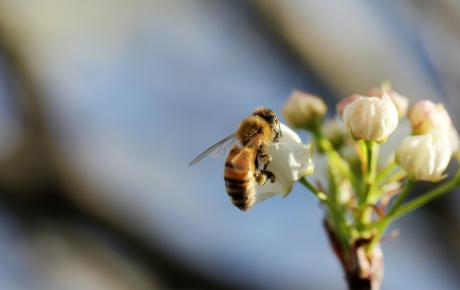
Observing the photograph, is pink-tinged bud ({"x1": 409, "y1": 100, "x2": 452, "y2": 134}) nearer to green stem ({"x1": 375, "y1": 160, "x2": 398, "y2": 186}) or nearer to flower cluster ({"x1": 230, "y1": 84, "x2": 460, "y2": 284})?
flower cluster ({"x1": 230, "y1": 84, "x2": 460, "y2": 284})

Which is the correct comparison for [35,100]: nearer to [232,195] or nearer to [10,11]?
[10,11]

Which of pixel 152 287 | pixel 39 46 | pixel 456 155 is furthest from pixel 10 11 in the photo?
pixel 456 155

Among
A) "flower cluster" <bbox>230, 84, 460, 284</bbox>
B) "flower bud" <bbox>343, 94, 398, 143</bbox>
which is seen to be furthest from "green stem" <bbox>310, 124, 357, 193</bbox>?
"flower bud" <bbox>343, 94, 398, 143</bbox>

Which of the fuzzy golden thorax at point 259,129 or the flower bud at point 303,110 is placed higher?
the flower bud at point 303,110

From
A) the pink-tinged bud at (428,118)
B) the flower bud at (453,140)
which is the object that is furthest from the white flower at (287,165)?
the flower bud at (453,140)

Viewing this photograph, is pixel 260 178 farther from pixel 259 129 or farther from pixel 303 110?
pixel 303 110

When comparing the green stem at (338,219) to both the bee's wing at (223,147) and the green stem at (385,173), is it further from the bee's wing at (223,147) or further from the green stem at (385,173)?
the bee's wing at (223,147)
